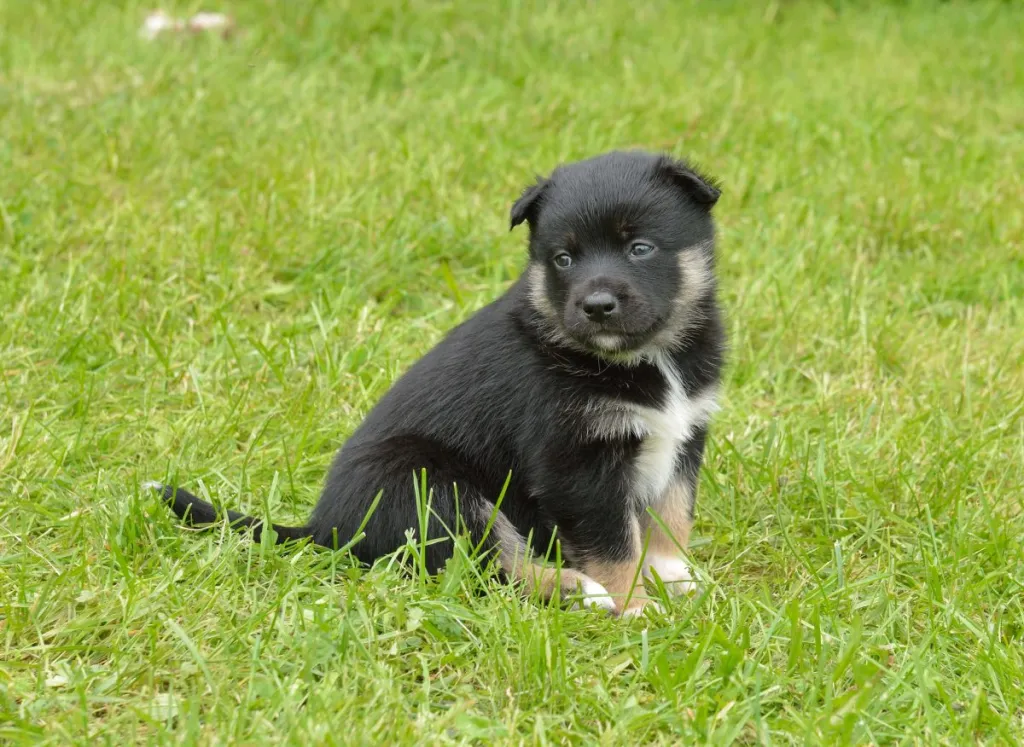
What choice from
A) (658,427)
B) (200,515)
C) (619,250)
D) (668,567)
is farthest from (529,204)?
(200,515)

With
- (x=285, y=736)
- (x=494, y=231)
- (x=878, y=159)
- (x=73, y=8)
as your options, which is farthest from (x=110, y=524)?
(x=73, y=8)

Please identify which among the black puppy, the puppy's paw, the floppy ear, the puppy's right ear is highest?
the floppy ear

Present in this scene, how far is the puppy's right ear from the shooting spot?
362cm

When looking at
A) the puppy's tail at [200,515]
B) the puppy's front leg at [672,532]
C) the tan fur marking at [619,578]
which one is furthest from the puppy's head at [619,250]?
the puppy's tail at [200,515]

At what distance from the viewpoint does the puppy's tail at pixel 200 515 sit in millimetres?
3566

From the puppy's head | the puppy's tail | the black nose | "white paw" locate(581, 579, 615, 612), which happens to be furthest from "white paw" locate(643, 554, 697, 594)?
the puppy's tail

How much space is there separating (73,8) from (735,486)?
6.35 metres

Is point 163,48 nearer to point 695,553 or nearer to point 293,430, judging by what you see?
point 293,430

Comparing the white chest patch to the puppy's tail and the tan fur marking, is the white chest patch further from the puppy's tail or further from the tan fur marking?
the puppy's tail

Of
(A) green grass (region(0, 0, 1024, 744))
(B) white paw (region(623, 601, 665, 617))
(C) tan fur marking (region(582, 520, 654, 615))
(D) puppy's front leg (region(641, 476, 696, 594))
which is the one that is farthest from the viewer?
(D) puppy's front leg (region(641, 476, 696, 594))

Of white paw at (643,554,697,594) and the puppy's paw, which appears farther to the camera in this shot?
white paw at (643,554,697,594)

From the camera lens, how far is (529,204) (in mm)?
3652

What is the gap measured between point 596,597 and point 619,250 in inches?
40.3

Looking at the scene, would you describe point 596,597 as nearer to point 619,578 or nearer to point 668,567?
point 619,578
